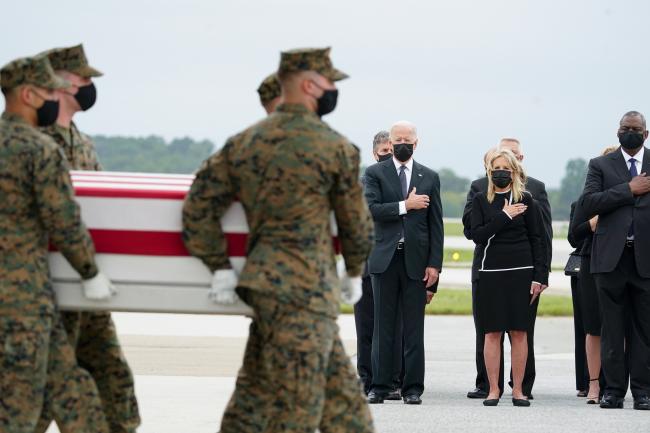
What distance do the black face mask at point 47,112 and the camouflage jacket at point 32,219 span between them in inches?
7.6

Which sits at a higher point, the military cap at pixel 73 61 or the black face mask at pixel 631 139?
the military cap at pixel 73 61

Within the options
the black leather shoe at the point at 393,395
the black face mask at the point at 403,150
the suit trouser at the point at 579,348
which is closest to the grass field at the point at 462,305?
the suit trouser at the point at 579,348

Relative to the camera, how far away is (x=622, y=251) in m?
10.1

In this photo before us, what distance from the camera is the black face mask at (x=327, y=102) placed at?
6.34 metres

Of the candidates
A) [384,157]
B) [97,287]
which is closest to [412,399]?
[384,157]

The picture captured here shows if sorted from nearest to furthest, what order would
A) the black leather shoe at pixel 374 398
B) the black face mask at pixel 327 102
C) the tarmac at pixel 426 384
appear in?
the black face mask at pixel 327 102 → the tarmac at pixel 426 384 → the black leather shoe at pixel 374 398

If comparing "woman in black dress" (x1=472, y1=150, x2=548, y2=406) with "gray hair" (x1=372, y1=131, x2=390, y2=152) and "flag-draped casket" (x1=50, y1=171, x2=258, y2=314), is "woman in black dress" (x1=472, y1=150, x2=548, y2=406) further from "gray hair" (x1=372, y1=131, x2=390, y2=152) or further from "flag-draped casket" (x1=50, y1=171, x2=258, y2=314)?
"flag-draped casket" (x1=50, y1=171, x2=258, y2=314)

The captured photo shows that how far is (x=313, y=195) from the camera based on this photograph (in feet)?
20.1

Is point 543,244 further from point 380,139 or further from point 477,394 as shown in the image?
point 380,139

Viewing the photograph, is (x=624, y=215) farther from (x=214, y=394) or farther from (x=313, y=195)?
(x=313, y=195)

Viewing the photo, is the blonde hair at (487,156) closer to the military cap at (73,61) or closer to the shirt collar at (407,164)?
the shirt collar at (407,164)

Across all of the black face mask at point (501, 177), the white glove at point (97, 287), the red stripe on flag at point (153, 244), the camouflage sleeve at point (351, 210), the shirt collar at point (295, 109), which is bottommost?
the black face mask at point (501, 177)

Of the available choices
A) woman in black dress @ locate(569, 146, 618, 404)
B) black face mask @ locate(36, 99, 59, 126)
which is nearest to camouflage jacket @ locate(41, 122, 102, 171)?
black face mask @ locate(36, 99, 59, 126)

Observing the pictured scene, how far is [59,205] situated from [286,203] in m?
0.88
